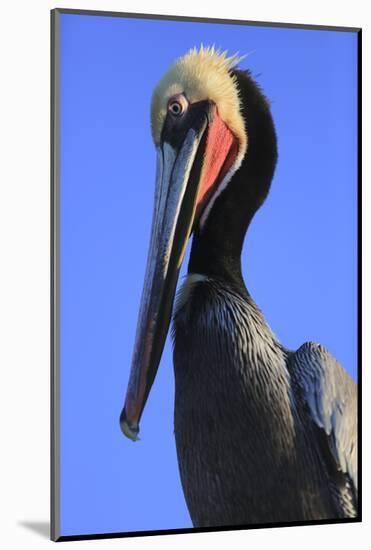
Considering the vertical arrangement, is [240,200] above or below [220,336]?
above

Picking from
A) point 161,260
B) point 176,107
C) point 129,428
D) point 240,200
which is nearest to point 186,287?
point 161,260

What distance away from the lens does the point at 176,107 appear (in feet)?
17.6

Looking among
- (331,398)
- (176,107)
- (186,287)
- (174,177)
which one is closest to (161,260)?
(186,287)

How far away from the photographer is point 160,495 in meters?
5.39

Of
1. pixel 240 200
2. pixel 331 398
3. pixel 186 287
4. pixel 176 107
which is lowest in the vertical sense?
pixel 331 398

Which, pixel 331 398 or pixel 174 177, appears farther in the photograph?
pixel 331 398

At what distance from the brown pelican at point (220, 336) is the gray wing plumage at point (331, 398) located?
0.01 m

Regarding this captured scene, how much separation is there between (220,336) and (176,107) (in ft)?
2.94

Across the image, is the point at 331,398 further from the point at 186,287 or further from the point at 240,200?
the point at 240,200

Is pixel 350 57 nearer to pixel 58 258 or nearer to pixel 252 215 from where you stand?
pixel 252 215

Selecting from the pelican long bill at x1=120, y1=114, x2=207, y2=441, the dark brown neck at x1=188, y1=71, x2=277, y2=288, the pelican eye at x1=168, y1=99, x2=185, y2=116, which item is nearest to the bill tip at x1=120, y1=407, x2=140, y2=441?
the pelican long bill at x1=120, y1=114, x2=207, y2=441

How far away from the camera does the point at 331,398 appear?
558cm

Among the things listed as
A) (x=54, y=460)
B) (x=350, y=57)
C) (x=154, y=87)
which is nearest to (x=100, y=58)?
(x=154, y=87)

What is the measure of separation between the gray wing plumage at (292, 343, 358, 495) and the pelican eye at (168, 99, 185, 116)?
1.05 m
